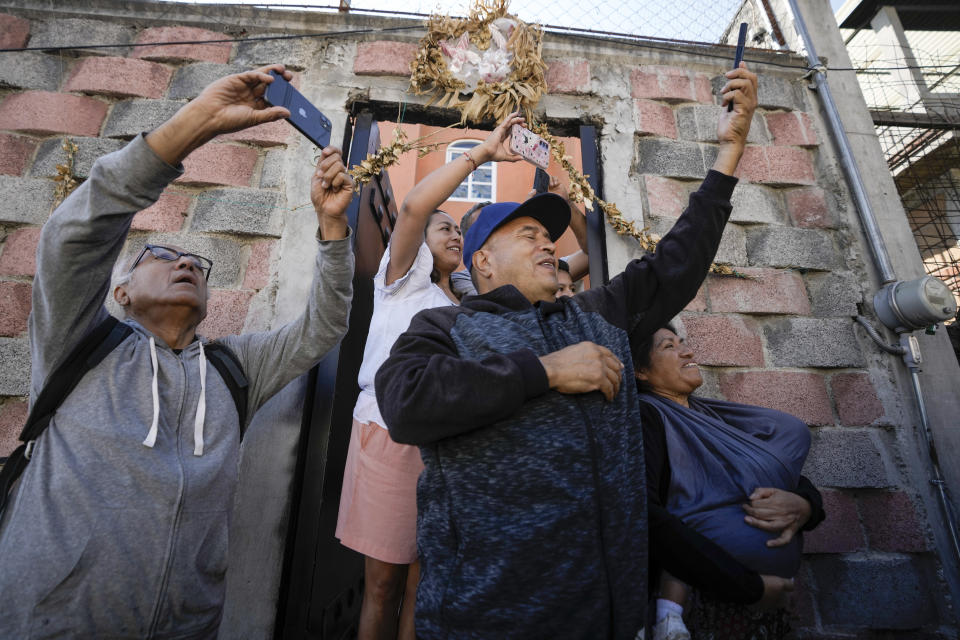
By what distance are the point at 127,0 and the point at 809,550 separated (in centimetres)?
541

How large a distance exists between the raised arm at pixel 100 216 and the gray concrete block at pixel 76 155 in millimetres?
1742

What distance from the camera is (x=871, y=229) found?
308 cm

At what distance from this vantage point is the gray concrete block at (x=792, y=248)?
3.04 m

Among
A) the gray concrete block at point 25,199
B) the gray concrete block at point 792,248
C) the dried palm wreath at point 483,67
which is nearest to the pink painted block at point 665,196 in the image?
the dried palm wreath at point 483,67

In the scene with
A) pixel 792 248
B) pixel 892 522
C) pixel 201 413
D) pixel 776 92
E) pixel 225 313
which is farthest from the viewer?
pixel 776 92

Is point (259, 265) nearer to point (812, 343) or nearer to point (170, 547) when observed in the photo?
point (170, 547)

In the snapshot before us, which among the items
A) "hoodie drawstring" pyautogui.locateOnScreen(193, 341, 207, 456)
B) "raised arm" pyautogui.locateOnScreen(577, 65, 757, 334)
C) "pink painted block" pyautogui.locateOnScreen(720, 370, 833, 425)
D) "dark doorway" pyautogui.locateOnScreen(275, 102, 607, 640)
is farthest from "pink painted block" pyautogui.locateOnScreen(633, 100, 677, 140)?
"hoodie drawstring" pyautogui.locateOnScreen(193, 341, 207, 456)

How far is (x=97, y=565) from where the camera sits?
55.4 inches

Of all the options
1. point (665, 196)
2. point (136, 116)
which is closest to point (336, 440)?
point (136, 116)

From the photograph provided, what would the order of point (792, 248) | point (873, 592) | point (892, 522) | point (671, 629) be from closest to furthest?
point (671, 629), point (873, 592), point (892, 522), point (792, 248)

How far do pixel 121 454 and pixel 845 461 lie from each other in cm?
333

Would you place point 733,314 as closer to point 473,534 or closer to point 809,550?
point 809,550

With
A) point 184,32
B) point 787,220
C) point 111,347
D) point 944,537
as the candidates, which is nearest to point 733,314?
point 787,220

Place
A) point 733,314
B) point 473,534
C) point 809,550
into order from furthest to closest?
point 733,314, point 809,550, point 473,534
